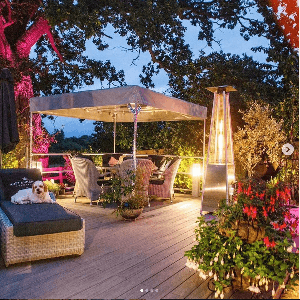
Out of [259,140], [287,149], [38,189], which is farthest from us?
[259,140]

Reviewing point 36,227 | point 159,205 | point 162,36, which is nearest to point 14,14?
point 162,36

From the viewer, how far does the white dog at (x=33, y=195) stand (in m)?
A: 4.30

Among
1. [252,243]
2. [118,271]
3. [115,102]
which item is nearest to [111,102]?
[115,102]

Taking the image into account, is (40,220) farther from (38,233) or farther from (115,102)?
(115,102)

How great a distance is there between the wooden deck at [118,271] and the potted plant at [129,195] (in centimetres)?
39

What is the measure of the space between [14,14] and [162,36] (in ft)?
14.5

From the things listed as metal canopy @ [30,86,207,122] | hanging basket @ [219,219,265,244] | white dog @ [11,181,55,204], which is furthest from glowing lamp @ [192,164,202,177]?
hanging basket @ [219,219,265,244]

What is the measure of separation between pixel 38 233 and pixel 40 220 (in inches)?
5.1

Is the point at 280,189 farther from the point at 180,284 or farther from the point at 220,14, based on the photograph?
the point at 220,14

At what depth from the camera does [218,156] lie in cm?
690

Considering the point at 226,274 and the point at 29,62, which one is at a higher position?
the point at 29,62

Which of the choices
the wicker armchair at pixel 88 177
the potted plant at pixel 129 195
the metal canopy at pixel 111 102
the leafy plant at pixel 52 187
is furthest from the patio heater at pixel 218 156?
the leafy plant at pixel 52 187

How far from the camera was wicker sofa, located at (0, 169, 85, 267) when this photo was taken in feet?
11.1

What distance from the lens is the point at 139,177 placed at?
574cm
